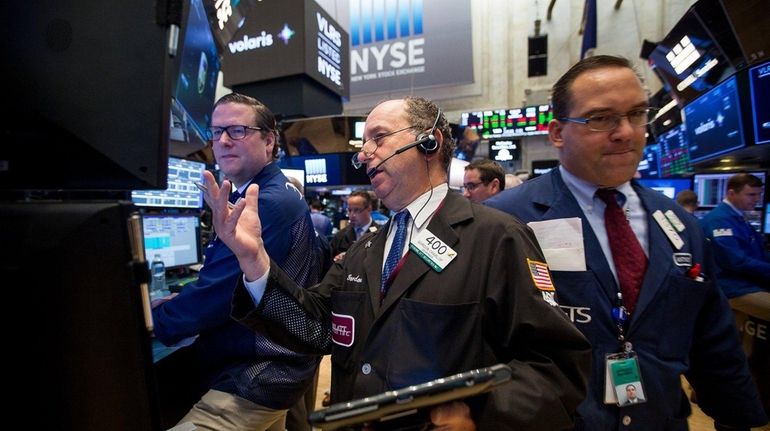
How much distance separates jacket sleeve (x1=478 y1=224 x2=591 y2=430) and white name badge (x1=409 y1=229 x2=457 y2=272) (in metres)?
0.12

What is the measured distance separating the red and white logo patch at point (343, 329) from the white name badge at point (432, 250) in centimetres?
26

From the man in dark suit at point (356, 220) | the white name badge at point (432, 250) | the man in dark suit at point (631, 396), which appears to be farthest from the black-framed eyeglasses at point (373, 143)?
the man in dark suit at point (356, 220)

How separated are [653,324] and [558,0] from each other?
489 inches

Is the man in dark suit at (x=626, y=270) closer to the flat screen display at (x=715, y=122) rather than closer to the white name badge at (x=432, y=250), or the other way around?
the white name badge at (x=432, y=250)

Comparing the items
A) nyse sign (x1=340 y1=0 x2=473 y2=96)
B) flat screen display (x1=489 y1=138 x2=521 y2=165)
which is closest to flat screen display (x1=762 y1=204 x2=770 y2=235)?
flat screen display (x1=489 y1=138 x2=521 y2=165)

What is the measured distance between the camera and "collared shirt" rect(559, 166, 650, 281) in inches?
48.4

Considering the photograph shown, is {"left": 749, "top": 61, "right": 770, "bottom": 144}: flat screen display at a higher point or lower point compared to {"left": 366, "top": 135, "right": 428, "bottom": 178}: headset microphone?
higher

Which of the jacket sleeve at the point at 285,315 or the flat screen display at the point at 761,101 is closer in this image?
the jacket sleeve at the point at 285,315

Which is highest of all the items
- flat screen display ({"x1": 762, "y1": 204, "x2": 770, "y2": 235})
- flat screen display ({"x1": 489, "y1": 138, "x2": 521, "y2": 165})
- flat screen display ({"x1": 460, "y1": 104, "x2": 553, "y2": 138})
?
flat screen display ({"x1": 460, "y1": 104, "x2": 553, "y2": 138})

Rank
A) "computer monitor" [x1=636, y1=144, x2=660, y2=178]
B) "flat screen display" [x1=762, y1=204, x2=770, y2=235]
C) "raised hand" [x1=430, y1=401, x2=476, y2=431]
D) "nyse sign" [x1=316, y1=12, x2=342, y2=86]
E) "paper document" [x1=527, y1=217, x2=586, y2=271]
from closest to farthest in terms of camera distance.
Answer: "raised hand" [x1=430, y1=401, x2=476, y2=431] < "paper document" [x1=527, y1=217, x2=586, y2=271] < "flat screen display" [x1=762, y1=204, x2=770, y2=235] < "nyse sign" [x1=316, y1=12, x2=342, y2=86] < "computer monitor" [x1=636, y1=144, x2=660, y2=178]

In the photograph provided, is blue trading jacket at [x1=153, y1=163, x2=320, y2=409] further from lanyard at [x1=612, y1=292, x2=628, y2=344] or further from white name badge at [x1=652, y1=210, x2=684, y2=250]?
white name badge at [x1=652, y1=210, x2=684, y2=250]

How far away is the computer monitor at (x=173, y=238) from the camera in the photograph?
8.55 ft

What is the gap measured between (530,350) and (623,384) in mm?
416

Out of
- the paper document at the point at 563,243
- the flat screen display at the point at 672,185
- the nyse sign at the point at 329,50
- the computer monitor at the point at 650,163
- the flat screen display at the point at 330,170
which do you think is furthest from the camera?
the computer monitor at the point at 650,163
